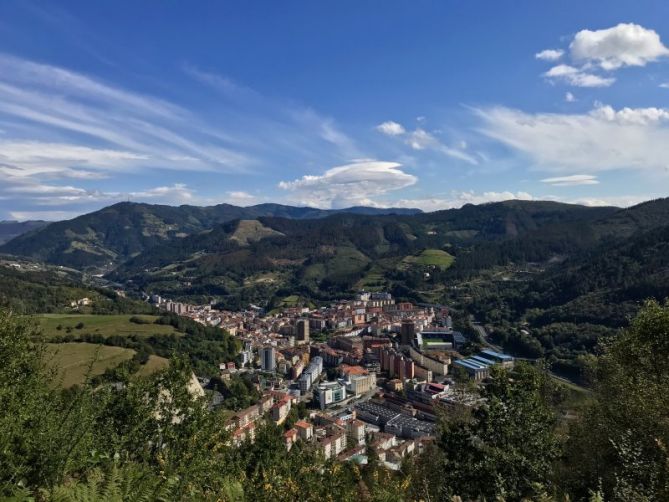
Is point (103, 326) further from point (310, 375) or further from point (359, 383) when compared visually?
point (359, 383)

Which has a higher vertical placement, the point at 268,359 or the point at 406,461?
the point at 406,461

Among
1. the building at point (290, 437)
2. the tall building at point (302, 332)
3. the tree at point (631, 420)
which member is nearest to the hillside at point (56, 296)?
the tall building at point (302, 332)

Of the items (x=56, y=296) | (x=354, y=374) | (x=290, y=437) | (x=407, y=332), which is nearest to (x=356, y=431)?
(x=290, y=437)

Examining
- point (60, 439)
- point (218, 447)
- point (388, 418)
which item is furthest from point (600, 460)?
point (388, 418)

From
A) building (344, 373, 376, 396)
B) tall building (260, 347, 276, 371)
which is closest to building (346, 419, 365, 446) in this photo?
building (344, 373, 376, 396)

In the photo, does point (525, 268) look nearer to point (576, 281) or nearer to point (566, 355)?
point (576, 281)

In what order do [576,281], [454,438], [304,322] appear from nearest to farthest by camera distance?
[454,438] < [304,322] < [576,281]
